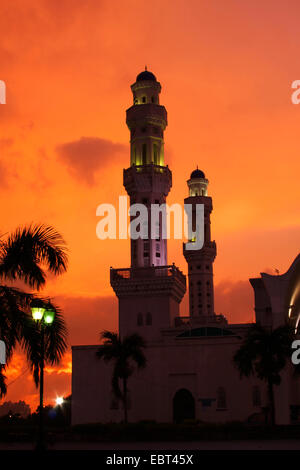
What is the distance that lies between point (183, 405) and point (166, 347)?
5.29m


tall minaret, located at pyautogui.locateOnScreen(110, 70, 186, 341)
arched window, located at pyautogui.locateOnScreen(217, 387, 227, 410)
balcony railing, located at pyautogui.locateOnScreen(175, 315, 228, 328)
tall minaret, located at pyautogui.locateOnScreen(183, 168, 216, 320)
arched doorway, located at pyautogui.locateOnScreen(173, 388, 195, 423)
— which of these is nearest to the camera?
arched window, located at pyautogui.locateOnScreen(217, 387, 227, 410)

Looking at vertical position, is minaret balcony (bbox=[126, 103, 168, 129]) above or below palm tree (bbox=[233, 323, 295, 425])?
above

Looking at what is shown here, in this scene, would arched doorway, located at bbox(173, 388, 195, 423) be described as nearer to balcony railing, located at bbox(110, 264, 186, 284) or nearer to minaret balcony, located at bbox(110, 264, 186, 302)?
minaret balcony, located at bbox(110, 264, 186, 302)

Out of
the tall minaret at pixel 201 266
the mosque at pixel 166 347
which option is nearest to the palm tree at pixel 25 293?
the mosque at pixel 166 347

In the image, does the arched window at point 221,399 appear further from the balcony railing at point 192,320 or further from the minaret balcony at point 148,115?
the minaret balcony at point 148,115

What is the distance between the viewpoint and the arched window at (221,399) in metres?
58.0

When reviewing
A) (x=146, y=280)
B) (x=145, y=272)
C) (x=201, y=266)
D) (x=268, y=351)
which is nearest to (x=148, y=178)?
(x=145, y=272)

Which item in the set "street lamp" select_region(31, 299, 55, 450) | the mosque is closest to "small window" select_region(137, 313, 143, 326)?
the mosque

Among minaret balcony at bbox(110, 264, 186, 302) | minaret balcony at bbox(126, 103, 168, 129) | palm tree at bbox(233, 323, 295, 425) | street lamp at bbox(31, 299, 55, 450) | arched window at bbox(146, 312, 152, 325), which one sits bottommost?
street lamp at bbox(31, 299, 55, 450)

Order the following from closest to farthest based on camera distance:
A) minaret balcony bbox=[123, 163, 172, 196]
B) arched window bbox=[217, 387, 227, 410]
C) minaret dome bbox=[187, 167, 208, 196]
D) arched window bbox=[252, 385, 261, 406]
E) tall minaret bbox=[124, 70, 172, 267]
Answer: arched window bbox=[252, 385, 261, 406] < arched window bbox=[217, 387, 227, 410] < tall minaret bbox=[124, 70, 172, 267] < minaret balcony bbox=[123, 163, 172, 196] < minaret dome bbox=[187, 167, 208, 196]

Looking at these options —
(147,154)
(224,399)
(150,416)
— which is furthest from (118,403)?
(147,154)

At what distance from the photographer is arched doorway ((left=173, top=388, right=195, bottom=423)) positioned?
59.7 m

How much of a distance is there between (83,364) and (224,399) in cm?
1332

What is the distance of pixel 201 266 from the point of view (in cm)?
9369
